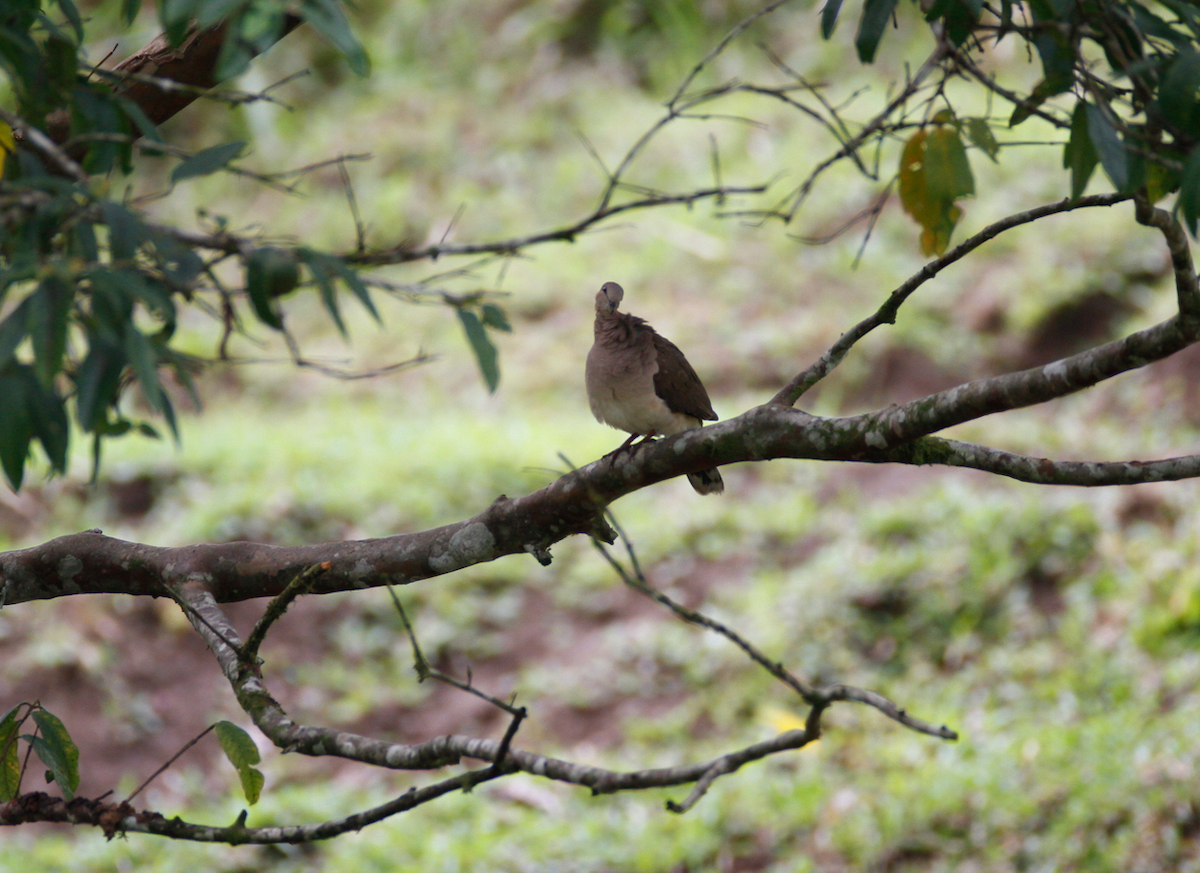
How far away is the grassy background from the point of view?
13.9 ft

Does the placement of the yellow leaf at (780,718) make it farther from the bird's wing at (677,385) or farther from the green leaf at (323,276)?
the green leaf at (323,276)

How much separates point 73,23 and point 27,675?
4389mm

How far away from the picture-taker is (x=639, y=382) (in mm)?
3062

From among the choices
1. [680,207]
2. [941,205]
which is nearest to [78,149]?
[941,205]

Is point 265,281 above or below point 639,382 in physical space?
below

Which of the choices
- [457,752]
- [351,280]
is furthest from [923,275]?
[457,752]

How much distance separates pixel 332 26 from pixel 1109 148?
1.09m

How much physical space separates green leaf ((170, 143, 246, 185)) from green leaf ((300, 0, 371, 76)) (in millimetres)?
330

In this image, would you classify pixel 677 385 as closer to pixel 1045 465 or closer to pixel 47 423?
pixel 1045 465

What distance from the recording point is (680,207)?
8.77m

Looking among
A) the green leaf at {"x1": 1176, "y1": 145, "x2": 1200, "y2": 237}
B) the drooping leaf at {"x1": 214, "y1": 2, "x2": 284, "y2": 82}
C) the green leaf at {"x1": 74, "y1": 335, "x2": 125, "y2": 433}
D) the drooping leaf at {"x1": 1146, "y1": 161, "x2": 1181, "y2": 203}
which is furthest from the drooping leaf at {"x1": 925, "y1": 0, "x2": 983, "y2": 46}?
the green leaf at {"x1": 74, "y1": 335, "x2": 125, "y2": 433}

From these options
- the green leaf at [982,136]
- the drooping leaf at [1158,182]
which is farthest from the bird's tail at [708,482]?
the drooping leaf at [1158,182]

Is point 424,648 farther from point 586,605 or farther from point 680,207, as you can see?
point 680,207

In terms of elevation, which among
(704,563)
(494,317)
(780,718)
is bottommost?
(494,317)
